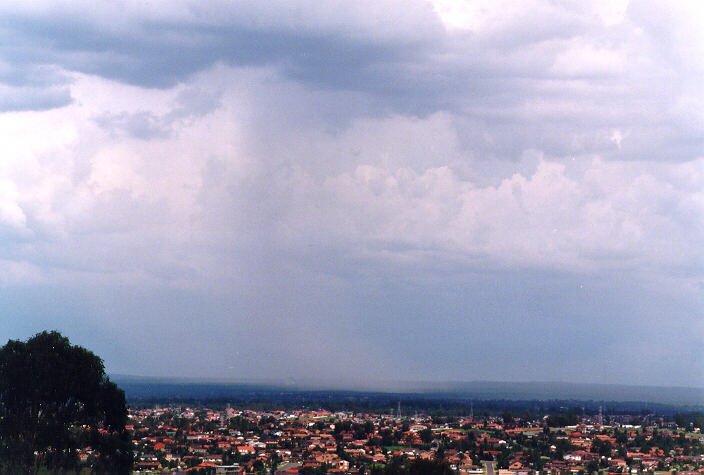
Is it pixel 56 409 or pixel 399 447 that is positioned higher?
pixel 56 409

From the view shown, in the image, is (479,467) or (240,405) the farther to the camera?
(240,405)

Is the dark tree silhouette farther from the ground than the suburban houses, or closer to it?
farther from the ground

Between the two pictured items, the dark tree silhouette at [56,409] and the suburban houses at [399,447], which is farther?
the suburban houses at [399,447]

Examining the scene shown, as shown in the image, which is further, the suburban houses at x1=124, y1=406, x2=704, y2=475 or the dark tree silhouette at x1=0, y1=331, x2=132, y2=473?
the suburban houses at x1=124, y1=406, x2=704, y2=475

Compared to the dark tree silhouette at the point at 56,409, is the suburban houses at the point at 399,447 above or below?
below

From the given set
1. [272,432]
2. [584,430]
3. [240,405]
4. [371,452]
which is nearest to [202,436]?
[272,432]

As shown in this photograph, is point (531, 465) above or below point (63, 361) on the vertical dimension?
below

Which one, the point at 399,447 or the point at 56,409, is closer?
the point at 56,409

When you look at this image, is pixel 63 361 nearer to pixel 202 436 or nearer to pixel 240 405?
pixel 202 436
